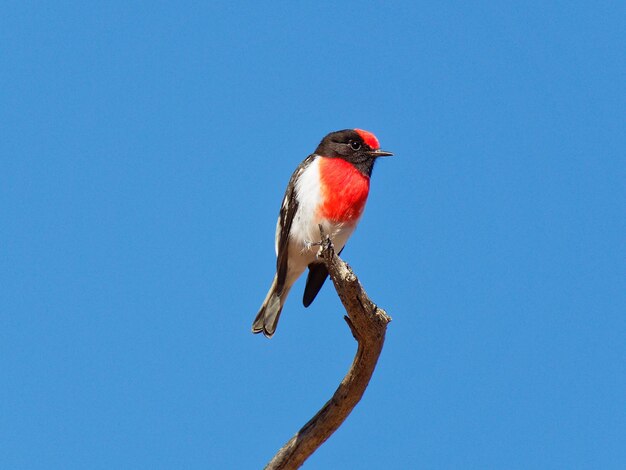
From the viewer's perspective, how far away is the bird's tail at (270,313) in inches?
303

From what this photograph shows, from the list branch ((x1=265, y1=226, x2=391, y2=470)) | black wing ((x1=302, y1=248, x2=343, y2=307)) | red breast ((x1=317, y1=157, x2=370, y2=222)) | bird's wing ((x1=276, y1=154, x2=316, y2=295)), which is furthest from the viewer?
black wing ((x1=302, y1=248, x2=343, y2=307))

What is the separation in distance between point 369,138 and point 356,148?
147 mm

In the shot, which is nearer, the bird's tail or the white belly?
the white belly

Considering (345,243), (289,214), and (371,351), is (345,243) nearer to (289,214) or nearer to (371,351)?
(289,214)

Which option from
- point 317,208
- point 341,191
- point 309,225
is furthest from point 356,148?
point 309,225

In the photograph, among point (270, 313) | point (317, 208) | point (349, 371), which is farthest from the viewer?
point (270, 313)

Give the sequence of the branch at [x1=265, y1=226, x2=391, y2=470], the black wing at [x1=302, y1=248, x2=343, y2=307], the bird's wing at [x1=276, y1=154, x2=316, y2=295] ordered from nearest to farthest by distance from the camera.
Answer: the branch at [x1=265, y1=226, x2=391, y2=470] → the bird's wing at [x1=276, y1=154, x2=316, y2=295] → the black wing at [x1=302, y1=248, x2=343, y2=307]

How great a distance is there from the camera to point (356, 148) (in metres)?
7.61

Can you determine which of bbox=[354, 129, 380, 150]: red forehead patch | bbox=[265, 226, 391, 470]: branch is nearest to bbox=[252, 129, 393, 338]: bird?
bbox=[354, 129, 380, 150]: red forehead patch

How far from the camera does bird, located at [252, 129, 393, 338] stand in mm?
7262

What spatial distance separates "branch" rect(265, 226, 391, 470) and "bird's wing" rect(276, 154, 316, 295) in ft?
4.89

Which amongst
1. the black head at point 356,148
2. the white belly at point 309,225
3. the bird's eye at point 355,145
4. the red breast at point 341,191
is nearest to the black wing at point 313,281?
the white belly at point 309,225

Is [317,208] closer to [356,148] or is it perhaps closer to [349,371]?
[356,148]

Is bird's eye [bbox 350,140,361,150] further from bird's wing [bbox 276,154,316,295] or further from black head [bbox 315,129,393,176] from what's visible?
bird's wing [bbox 276,154,316,295]
